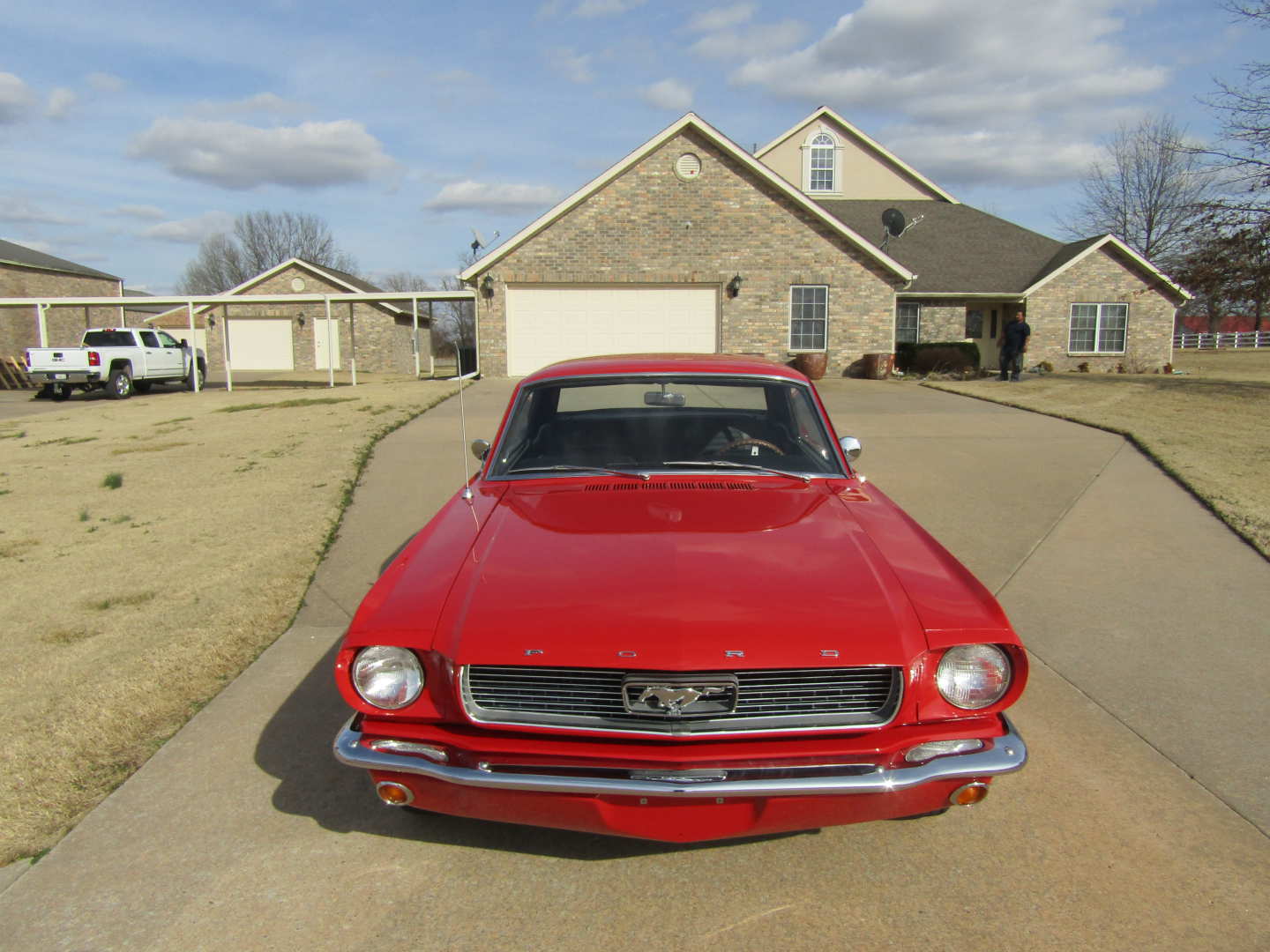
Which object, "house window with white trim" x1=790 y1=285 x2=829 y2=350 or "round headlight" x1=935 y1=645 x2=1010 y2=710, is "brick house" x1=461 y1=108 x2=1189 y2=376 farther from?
"round headlight" x1=935 y1=645 x2=1010 y2=710

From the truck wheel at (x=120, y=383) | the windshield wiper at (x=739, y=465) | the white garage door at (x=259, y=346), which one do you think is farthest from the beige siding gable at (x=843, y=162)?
the windshield wiper at (x=739, y=465)

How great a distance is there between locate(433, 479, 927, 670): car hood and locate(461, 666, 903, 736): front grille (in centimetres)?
7

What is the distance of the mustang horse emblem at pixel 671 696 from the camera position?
2426mm

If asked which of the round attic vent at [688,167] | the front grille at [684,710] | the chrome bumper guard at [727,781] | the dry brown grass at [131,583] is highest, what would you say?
the round attic vent at [688,167]

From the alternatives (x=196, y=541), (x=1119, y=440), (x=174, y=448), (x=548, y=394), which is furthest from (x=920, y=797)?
(x=174, y=448)

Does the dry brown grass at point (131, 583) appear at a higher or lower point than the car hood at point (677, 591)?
lower

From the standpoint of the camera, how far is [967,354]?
22.8 metres

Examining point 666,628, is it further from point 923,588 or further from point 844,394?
point 844,394

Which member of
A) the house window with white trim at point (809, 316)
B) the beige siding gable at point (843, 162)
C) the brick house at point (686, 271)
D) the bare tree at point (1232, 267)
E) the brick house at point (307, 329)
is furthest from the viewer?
the brick house at point (307, 329)

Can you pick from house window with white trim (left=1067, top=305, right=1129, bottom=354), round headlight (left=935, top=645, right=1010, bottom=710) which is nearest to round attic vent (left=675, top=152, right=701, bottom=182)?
house window with white trim (left=1067, top=305, right=1129, bottom=354)

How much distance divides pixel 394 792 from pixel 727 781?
95 centimetres

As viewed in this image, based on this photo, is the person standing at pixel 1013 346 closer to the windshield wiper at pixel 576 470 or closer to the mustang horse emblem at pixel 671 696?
the windshield wiper at pixel 576 470

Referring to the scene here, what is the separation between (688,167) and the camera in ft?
66.6

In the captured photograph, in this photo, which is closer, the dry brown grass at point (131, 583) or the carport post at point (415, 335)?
the dry brown grass at point (131, 583)
